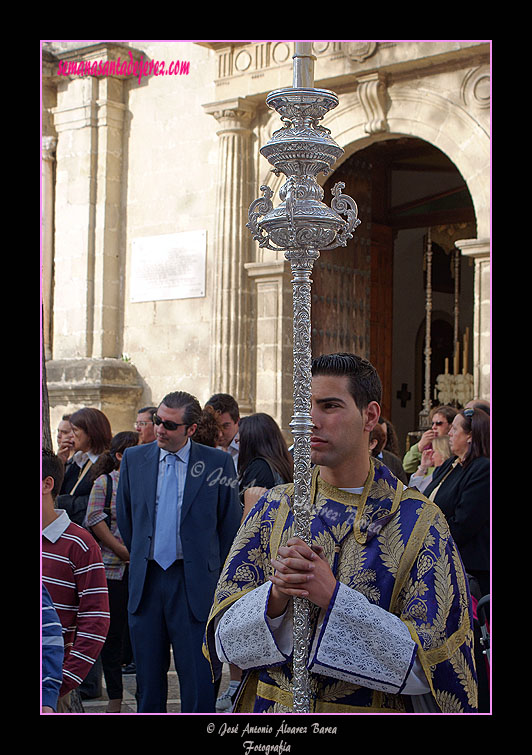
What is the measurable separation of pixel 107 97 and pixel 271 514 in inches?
477

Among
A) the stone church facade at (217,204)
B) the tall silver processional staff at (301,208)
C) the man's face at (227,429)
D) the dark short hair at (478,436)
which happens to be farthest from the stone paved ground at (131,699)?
the stone church facade at (217,204)

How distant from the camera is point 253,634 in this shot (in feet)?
8.67

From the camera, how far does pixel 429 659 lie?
2.54 m

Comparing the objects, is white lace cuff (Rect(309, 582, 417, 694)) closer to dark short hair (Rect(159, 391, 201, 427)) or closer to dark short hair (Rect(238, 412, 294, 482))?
dark short hair (Rect(159, 391, 201, 427))

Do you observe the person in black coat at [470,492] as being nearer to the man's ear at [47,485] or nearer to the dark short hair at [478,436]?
the dark short hair at [478,436]

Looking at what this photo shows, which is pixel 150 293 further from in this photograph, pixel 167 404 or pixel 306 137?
pixel 306 137

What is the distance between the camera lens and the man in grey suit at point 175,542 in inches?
200

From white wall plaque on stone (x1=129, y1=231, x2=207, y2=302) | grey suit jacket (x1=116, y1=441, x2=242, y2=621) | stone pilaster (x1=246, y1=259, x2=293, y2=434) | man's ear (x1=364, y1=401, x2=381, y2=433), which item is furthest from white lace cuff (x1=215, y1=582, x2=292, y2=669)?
white wall plaque on stone (x1=129, y1=231, x2=207, y2=302)

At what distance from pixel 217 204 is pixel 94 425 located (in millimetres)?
6111

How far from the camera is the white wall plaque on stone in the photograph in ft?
42.9

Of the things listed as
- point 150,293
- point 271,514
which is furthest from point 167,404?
point 150,293

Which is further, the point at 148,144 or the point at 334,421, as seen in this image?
the point at 148,144

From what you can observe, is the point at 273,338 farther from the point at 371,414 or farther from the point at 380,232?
the point at 371,414

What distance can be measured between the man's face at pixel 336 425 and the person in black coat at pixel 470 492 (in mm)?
2981
